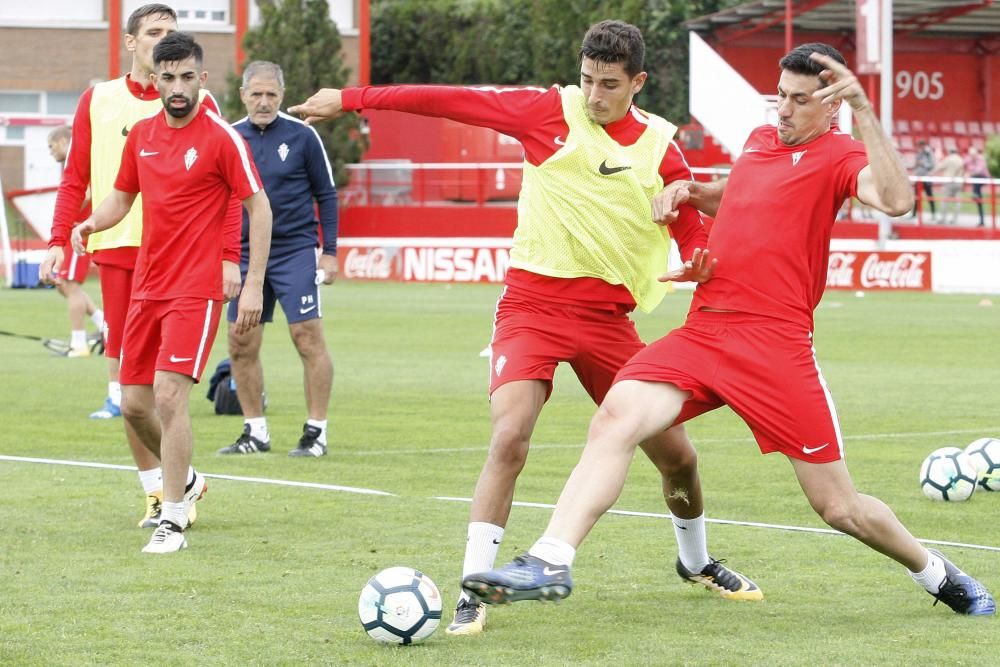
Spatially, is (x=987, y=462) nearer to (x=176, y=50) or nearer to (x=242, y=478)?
(x=242, y=478)

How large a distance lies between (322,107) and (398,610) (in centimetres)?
193

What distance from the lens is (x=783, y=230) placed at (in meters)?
6.36

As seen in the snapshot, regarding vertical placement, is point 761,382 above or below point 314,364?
above

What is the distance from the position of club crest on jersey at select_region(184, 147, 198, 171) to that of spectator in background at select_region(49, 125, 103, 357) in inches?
→ 297

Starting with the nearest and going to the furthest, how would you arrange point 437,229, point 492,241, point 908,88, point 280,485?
point 280,485
point 492,241
point 437,229
point 908,88

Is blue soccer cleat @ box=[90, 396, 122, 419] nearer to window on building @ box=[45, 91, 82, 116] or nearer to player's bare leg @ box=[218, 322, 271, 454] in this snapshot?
player's bare leg @ box=[218, 322, 271, 454]

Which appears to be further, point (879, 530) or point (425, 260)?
point (425, 260)

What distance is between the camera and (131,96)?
31.9 feet

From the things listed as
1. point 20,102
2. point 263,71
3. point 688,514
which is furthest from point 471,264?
point 688,514

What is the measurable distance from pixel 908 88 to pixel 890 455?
4657cm

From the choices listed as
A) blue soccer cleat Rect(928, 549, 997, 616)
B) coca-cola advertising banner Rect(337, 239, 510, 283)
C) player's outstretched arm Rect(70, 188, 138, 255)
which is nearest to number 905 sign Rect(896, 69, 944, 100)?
coca-cola advertising banner Rect(337, 239, 510, 283)

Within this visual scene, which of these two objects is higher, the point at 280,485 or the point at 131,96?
the point at 131,96

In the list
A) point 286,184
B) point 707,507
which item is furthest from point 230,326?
point 707,507

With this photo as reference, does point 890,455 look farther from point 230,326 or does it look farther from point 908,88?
point 908,88
